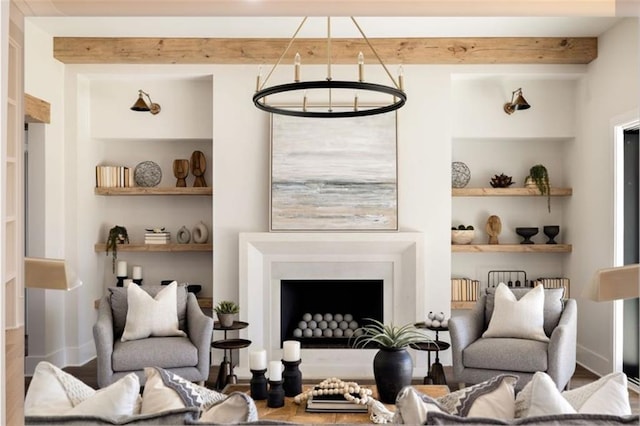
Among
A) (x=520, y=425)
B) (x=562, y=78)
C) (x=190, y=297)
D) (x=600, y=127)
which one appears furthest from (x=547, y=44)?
(x=520, y=425)

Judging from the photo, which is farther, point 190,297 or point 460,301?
point 460,301

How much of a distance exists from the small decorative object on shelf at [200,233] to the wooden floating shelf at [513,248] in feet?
5.35

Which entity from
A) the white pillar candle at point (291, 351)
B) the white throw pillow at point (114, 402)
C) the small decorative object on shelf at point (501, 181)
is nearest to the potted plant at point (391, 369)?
the white pillar candle at point (291, 351)

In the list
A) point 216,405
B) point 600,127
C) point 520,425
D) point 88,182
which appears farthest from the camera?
point 88,182

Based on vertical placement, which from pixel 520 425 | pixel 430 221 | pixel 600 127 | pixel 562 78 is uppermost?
pixel 562 78

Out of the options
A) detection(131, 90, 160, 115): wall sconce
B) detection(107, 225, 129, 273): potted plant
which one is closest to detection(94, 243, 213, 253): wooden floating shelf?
detection(107, 225, 129, 273): potted plant

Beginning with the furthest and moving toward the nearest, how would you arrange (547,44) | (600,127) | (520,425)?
1. (547,44)
2. (600,127)
3. (520,425)

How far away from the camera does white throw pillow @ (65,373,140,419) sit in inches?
39.6

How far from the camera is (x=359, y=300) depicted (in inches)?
141

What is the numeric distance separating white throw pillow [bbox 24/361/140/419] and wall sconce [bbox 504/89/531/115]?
2.95 m

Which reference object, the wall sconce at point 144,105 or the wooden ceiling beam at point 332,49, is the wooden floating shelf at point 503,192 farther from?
the wall sconce at point 144,105

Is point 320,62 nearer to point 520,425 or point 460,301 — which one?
point 460,301

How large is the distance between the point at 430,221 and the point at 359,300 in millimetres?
712

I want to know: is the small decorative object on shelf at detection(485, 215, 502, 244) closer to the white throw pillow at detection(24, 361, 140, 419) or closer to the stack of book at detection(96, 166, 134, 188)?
the stack of book at detection(96, 166, 134, 188)
